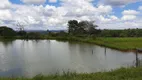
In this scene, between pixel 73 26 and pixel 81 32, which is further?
pixel 73 26

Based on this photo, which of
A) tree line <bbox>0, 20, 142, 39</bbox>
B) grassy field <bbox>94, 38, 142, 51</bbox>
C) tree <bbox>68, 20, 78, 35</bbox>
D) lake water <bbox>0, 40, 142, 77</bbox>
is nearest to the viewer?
lake water <bbox>0, 40, 142, 77</bbox>

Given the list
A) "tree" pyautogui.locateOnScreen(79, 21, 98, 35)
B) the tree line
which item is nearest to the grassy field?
the tree line

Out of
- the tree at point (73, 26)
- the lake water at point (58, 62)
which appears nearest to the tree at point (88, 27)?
the tree at point (73, 26)

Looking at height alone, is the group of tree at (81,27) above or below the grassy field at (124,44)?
above

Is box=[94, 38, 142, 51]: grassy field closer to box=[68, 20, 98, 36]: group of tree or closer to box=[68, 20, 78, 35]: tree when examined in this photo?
box=[68, 20, 98, 36]: group of tree

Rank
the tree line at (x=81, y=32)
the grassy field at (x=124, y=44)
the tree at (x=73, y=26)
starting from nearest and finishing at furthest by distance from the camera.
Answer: the grassy field at (x=124, y=44)
the tree line at (x=81, y=32)
the tree at (x=73, y=26)

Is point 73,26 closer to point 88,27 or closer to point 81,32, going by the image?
point 81,32

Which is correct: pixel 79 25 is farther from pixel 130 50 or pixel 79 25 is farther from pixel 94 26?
pixel 130 50

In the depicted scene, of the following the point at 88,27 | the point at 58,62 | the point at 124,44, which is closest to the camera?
the point at 58,62

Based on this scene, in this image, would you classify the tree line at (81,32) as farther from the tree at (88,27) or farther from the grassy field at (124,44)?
the grassy field at (124,44)

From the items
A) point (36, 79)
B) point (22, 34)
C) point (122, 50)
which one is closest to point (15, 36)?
point (22, 34)

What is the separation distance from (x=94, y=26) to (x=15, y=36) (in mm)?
29570

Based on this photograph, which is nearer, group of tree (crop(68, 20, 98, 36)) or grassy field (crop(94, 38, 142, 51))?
grassy field (crop(94, 38, 142, 51))

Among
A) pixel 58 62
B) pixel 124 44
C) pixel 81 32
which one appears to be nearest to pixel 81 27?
pixel 81 32
